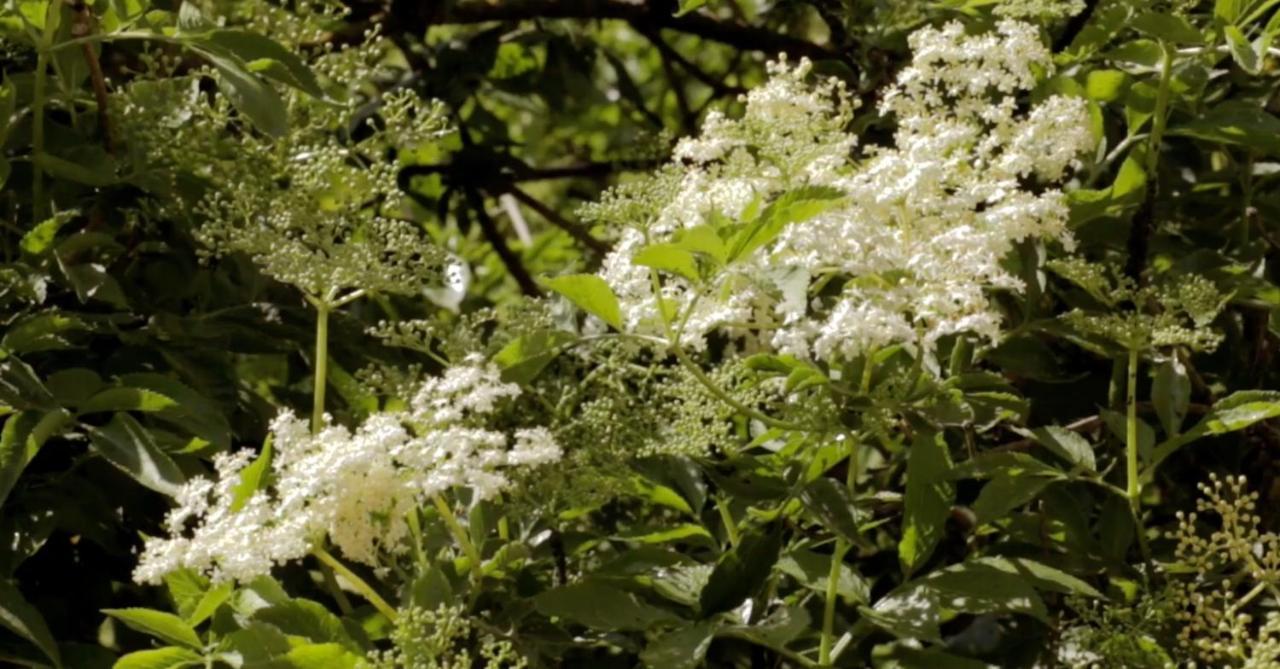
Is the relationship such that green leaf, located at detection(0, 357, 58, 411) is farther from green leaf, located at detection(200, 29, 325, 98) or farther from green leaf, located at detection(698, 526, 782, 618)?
green leaf, located at detection(698, 526, 782, 618)

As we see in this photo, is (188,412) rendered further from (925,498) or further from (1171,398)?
(1171,398)

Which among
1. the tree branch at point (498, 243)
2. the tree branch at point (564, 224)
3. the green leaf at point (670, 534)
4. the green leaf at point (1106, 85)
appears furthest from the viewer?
the tree branch at point (498, 243)

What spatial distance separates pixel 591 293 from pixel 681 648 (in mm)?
194

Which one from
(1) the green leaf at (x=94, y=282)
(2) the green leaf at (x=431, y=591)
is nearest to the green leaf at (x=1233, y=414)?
(2) the green leaf at (x=431, y=591)

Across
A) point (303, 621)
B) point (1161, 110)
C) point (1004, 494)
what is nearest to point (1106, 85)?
point (1161, 110)

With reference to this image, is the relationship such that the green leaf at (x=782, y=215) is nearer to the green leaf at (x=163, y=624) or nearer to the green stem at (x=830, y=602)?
the green stem at (x=830, y=602)

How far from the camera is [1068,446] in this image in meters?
1.10

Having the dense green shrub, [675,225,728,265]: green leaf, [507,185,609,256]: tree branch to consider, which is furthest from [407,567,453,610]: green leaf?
[507,185,609,256]: tree branch

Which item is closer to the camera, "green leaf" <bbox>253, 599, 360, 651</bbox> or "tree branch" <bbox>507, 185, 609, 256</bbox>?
"green leaf" <bbox>253, 599, 360, 651</bbox>

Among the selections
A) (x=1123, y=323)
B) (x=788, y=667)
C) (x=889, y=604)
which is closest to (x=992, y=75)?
(x=1123, y=323)

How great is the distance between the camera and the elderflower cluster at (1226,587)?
995mm

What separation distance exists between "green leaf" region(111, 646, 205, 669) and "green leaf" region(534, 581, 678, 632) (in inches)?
7.3

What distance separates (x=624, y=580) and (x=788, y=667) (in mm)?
210

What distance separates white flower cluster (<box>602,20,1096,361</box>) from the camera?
0.95 metres
